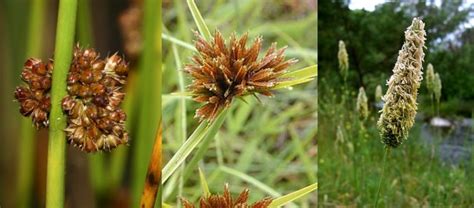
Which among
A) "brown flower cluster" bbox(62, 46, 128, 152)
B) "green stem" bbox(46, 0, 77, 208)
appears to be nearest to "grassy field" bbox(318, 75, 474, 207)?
"brown flower cluster" bbox(62, 46, 128, 152)

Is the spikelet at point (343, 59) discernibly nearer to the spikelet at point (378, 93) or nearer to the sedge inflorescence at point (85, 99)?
the spikelet at point (378, 93)

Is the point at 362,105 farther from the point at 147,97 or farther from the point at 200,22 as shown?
the point at 147,97

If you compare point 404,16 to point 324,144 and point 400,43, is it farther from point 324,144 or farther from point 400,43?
point 324,144

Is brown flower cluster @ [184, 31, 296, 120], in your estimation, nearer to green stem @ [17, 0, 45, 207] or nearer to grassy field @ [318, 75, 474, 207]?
grassy field @ [318, 75, 474, 207]

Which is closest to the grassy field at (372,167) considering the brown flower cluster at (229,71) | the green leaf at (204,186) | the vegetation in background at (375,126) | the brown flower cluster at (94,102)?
the vegetation in background at (375,126)

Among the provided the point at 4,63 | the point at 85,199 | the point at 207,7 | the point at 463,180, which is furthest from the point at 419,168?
the point at 4,63

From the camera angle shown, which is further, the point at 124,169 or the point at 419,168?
the point at 419,168
